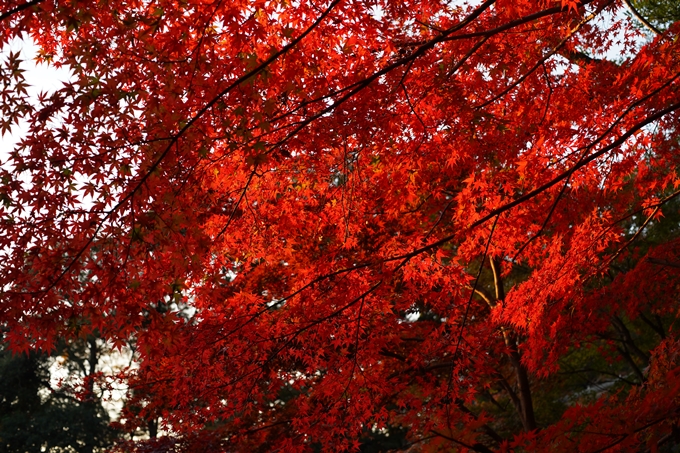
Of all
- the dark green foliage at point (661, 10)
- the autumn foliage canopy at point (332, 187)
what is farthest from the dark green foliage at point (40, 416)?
the dark green foliage at point (661, 10)

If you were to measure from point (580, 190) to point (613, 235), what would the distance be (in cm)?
64

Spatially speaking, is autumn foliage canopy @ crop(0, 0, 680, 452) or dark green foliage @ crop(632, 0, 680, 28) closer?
autumn foliage canopy @ crop(0, 0, 680, 452)

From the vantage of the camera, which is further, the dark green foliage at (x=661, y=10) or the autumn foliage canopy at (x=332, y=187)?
the dark green foliage at (x=661, y=10)

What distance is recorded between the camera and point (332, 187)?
7.71 metres

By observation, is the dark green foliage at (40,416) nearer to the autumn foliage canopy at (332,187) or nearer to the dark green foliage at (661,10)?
the autumn foliage canopy at (332,187)

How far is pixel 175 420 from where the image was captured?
8031 millimetres

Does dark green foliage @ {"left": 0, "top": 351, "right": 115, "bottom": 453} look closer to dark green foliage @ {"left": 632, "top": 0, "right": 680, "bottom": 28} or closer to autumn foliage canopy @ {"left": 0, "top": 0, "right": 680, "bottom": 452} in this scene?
autumn foliage canopy @ {"left": 0, "top": 0, "right": 680, "bottom": 452}

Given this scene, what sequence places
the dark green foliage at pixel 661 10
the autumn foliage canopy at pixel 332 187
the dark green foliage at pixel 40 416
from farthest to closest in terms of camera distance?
the dark green foliage at pixel 40 416 < the dark green foliage at pixel 661 10 < the autumn foliage canopy at pixel 332 187

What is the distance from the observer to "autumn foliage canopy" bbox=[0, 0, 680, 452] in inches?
163

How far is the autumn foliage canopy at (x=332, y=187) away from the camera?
4141 millimetres

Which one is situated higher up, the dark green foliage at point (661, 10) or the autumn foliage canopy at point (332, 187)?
the dark green foliage at point (661, 10)

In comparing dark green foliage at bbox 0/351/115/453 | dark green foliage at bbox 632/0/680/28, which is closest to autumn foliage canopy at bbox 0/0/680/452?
dark green foliage at bbox 632/0/680/28

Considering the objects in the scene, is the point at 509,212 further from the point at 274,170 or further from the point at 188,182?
the point at 188,182

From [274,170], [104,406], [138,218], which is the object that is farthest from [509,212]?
[104,406]
